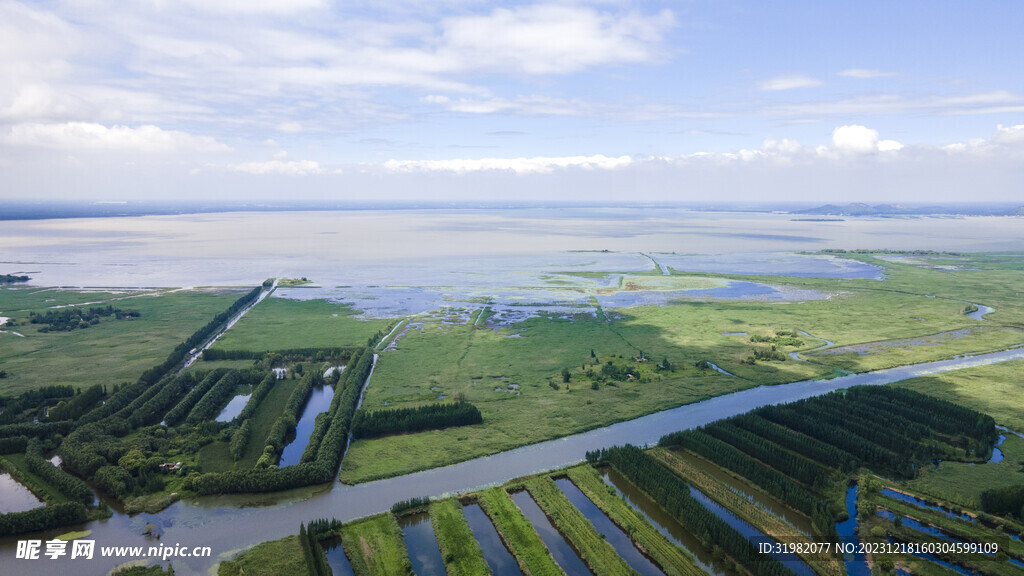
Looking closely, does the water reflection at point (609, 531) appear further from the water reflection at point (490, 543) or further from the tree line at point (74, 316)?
the tree line at point (74, 316)

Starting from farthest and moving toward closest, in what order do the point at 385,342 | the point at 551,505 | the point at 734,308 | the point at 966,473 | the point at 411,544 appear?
the point at 734,308 → the point at 385,342 → the point at 966,473 → the point at 551,505 → the point at 411,544

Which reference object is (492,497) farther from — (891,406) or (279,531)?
(891,406)

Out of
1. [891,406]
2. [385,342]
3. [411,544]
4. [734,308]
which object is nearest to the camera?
[411,544]

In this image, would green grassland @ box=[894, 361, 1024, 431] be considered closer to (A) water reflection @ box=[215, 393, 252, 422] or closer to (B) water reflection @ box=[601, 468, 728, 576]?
(B) water reflection @ box=[601, 468, 728, 576]

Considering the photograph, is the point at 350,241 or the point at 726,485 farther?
the point at 350,241

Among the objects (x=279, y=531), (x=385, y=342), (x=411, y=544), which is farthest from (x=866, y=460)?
(x=385, y=342)

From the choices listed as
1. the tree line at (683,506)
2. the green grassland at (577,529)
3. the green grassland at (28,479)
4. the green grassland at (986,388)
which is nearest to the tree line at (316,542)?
the green grassland at (577,529)
